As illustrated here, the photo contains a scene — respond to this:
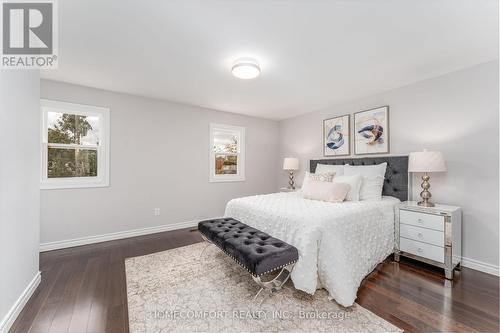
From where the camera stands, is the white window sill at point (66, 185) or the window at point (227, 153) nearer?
the white window sill at point (66, 185)

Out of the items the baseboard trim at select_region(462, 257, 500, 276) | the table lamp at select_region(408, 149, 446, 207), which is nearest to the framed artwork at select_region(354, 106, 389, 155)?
the table lamp at select_region(408, 149, 446, 207)

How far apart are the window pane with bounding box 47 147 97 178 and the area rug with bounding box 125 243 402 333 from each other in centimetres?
182

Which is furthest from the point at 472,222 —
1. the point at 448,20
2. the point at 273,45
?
the point at 273,45

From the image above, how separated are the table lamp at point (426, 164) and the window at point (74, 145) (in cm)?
431

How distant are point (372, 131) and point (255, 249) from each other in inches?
111

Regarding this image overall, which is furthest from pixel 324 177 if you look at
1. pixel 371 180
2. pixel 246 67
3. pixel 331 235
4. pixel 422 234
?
pixel 246 67

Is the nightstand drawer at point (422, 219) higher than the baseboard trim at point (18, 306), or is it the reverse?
the nightstand drawer at point (422, 219)

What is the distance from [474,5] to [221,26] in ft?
6.33

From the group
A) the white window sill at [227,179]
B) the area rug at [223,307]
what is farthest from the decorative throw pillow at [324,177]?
the white window sill at [227,179]

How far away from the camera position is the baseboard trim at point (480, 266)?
227 centimetres

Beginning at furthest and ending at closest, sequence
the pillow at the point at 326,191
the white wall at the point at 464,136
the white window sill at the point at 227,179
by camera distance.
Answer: the white window sill at the point at 227,179 < the pillow at the point at 326,191 < the white wall at the point at 464,136

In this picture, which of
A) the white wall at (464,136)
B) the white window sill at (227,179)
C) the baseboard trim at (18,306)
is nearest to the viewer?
the baseboard trim at (18,306)

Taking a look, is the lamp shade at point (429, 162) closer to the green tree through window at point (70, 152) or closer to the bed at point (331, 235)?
the bed at point (331, 235)

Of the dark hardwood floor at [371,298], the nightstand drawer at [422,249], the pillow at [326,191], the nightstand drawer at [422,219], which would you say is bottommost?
the dark hardwood floor at [371,298]
